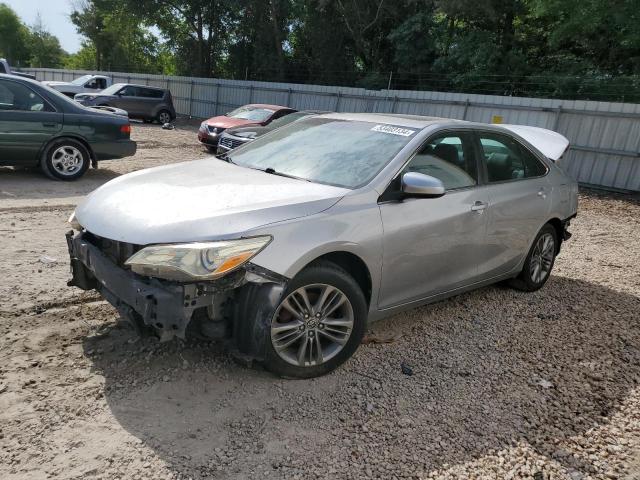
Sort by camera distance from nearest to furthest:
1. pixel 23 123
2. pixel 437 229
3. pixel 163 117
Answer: pixel 437 229 < pixel 23 123 < pixel 163 117

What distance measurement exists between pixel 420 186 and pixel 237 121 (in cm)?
1144

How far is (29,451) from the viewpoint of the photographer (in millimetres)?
2432

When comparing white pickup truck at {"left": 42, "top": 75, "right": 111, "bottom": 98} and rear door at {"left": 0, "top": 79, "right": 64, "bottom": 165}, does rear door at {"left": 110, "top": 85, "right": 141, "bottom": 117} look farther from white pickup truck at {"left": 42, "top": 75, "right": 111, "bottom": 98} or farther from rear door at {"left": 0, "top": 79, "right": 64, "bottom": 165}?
rear door at {"left": 0, "top": 79, "right": 64, "bottom": 165}

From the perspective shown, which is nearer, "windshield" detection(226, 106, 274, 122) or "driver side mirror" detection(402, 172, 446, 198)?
"driver side mirror" detection(402, 172, 446, 198)

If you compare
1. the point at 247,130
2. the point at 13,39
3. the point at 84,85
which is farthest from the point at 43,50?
the point at 247,130

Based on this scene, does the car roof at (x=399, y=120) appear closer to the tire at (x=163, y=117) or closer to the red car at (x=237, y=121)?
the red car at (x=237, y=121)

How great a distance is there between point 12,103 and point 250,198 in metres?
6.33

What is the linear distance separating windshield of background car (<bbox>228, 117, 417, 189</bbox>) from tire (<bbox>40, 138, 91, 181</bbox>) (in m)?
5.05

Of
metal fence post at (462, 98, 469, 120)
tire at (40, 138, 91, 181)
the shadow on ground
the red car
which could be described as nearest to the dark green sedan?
tire at (40, 138, 91, 181)

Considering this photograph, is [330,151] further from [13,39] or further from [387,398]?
[13,39]

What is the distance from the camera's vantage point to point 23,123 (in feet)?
25.1

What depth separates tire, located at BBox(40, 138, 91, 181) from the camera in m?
8.18

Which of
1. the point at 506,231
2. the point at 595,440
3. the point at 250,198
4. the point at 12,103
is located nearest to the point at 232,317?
the point at 250,198

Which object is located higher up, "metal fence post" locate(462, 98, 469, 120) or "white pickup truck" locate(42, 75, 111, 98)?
"metal fence post" locate(462, 98, 469, 120)
